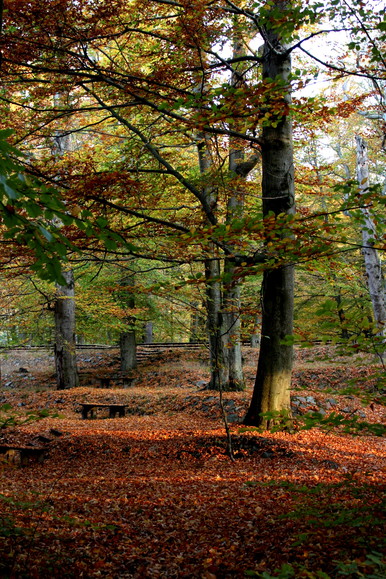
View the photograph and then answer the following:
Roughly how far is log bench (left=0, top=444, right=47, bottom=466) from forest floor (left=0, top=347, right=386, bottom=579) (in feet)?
0.15

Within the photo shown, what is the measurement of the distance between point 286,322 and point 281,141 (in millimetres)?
2834

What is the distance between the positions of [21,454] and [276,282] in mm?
4953

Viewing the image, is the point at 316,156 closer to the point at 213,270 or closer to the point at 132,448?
the point at 213,270

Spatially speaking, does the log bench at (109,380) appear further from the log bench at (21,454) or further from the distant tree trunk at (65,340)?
the log bench at (21,454)

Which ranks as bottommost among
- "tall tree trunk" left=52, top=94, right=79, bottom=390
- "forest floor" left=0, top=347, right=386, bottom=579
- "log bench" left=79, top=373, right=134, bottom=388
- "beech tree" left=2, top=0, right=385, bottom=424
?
"log bench" left=79, top=373, right=134, bottom=388

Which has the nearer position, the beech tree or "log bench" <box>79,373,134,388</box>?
the beech tree

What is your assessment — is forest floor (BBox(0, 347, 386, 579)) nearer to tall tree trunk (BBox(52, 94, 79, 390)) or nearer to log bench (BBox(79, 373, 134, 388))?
log bench (BBox(79, 373, 134, 388))

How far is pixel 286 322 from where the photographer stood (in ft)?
22.8

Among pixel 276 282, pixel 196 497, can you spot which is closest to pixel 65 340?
pixel 276 282

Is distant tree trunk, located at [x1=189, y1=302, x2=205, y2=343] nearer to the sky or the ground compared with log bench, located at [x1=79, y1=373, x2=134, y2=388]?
nearer to the sky

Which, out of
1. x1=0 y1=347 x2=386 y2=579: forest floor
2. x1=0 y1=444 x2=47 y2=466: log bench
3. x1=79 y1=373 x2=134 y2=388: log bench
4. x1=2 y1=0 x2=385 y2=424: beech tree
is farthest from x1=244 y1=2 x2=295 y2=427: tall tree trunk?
x1=79 y1=373 x2=134 y2=388: log bench

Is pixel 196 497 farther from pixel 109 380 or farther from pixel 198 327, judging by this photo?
pixel 109 380

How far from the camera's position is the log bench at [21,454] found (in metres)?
7.07

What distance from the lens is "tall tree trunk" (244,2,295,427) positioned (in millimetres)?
6832
